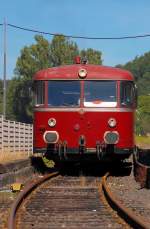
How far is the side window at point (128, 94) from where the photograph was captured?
16828 mm

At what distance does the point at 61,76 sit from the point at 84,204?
6910 millimetres

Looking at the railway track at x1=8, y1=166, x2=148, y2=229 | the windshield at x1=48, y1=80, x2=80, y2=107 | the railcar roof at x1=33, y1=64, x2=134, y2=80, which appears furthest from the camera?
the railcar roof at x1=33, y1=64, x2=134, y2=80

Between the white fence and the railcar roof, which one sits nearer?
the railcar roof

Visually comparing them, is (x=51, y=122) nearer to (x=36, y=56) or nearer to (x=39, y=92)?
(x=39, y=92)

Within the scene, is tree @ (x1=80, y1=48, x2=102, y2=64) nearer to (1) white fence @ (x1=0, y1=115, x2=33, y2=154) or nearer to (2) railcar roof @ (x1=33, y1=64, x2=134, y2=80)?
(1) white fence @ (x1=0, y1=115, x2=33, y2=154)

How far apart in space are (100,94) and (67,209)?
23.4 feet

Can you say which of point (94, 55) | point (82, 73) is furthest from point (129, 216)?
point (94, 55)

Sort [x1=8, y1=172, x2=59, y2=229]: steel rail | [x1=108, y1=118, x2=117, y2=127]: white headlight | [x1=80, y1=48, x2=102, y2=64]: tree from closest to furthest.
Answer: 1. [x1=8, y1=172, x2=59, y2=229]: steel rail
2. [x1=108, y1=118, x2=117, y2=127]: white headlight
3. [x1=80, y1=48, x2=102, y2=64]: tree

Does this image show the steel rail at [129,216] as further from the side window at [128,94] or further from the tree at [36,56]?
the tree at [36,56]

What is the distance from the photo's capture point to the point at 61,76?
17156 mm

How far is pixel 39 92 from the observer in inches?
680

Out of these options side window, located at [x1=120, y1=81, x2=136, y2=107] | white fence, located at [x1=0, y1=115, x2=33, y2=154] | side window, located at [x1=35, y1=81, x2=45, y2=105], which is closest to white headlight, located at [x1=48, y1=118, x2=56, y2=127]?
side window, located at [x1=35, y1=81, x2=45, y2=105]

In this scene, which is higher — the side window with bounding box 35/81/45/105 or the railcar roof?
the railcar roof

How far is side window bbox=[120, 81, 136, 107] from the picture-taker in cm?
1683
